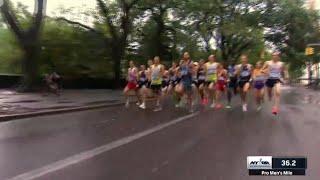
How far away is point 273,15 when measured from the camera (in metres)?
59.4

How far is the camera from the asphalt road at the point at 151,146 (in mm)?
8297

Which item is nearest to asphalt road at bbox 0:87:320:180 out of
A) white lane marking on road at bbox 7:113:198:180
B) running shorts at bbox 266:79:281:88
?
white lane marking on road at bbox 7:113:198:180

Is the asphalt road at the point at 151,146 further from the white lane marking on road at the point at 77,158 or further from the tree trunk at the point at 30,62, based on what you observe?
the tree trunk at the point at 30,62

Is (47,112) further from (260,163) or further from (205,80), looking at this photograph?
(260,163)

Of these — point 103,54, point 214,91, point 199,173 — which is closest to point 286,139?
point 199,173

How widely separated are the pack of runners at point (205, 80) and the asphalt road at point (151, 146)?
6.01 ft

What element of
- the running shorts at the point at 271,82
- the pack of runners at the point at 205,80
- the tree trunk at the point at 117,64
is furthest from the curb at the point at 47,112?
the tree trunk at the point at 117,64

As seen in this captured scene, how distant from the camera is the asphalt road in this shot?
830 cm

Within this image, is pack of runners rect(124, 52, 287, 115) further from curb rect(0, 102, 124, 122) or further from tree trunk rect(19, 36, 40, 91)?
tree trunk rect(19, 36, 40, 91)

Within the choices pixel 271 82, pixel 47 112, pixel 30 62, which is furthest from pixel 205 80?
pixel 30 62

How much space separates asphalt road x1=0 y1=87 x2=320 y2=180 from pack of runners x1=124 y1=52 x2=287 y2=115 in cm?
183

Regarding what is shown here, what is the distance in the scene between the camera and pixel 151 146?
11.0 metres

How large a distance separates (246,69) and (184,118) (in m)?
3.86

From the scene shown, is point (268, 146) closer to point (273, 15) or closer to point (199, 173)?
point (199, 173)
